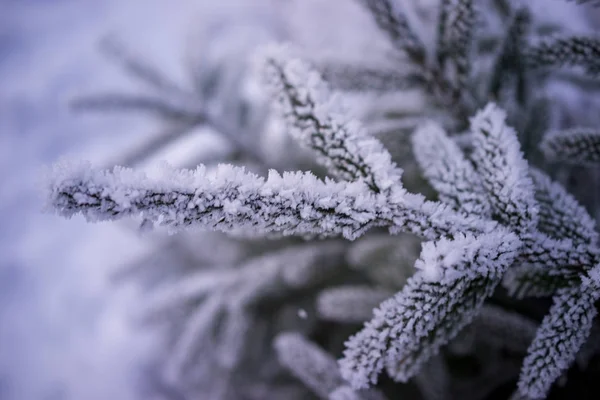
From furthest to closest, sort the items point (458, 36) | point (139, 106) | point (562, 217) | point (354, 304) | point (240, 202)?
point (139, 106) → point (354, 304) → point (458, 36) → point (562, 217) → point (240, 202)

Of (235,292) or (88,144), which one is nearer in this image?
(235,292)

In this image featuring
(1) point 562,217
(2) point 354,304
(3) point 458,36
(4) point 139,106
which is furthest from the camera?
(4) point 139,106

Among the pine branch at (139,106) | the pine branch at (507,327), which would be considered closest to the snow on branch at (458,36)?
the pine branch at (507,327)

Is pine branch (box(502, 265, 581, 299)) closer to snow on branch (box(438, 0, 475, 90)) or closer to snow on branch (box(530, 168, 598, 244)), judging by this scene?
snow on branch (box(530, 168, 598, 244))

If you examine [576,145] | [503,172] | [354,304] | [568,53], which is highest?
[568,53]

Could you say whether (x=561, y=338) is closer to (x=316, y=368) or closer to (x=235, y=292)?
(x=316, y=368)

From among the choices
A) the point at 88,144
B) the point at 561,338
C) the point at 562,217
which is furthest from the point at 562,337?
the point at 88,144

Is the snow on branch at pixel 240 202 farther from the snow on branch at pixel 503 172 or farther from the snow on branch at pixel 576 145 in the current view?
the snow on branch at pixel 576 145

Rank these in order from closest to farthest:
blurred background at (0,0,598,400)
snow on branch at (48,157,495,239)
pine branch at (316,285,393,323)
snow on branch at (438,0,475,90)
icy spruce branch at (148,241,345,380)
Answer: snow on branch at (48,157,495,239), snow on branch at (438,0,475,90), pine branch at (316,285,393,323), icy spruce branch at (148,241,345,380), blurred background at (0,0,598,400)

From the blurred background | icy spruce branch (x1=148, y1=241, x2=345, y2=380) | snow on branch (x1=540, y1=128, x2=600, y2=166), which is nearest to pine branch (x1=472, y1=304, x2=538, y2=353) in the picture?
snow on branch (x1=540, y1=128, x2=600, y2=166)
